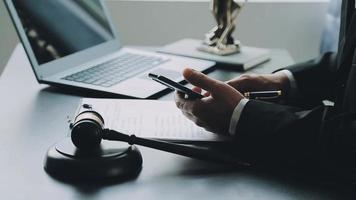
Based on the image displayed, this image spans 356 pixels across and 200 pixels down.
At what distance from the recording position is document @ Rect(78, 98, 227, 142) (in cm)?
94

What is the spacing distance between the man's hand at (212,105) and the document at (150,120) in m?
0.02

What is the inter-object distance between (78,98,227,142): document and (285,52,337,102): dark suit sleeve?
1.12 feet

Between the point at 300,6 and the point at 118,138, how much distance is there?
1.40 metres

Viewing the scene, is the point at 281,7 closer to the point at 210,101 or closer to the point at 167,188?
the point at 210,101

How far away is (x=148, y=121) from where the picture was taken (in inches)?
39.4

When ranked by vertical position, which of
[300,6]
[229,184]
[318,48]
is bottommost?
[318,48]

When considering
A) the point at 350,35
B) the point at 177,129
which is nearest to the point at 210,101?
the point at 177,129

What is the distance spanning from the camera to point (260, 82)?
3.91 feet

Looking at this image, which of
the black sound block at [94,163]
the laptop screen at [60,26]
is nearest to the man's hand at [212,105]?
the black sound block at [94,163]

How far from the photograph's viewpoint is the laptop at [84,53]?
1235 mm

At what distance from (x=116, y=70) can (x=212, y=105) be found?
0.46 metres

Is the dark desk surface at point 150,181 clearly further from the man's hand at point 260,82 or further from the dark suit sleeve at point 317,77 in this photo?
the dark suit sleeve at point 317,77

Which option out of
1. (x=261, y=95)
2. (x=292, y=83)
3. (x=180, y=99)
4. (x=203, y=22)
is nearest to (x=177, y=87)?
(x=180, y=99)

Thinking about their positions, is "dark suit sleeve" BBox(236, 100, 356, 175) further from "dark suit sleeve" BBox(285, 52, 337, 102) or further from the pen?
"dark suit sleeve" BBox(285, 52, 337, 102)
